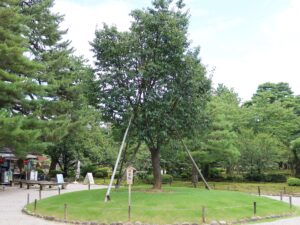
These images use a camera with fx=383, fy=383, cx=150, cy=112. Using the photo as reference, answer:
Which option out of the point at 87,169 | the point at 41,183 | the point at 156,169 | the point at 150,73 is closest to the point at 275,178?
the point at 87,169

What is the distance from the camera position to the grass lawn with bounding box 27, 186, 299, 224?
1628 centimetres

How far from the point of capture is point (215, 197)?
2008 centimetres

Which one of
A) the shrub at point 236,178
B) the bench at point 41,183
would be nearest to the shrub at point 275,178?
the shrub at point 236,178

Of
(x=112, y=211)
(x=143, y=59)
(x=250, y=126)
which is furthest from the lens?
(x=250, y=126)

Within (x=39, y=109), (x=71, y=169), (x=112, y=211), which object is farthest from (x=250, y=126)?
(x=112, y=211)

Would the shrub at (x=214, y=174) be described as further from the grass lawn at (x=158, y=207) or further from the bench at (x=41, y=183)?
the grass lawn at (x=158, y=207)

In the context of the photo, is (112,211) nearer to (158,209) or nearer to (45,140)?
(158,209)

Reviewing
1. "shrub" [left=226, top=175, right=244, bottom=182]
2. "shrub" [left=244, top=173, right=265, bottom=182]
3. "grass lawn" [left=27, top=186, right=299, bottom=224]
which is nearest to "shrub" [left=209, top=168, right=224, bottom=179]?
"shrub" [left=226, top=175, right=244, bottom=182]

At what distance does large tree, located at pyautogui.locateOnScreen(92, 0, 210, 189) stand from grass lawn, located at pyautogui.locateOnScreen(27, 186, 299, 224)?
3944 millimetres

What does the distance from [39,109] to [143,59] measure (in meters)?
12.6

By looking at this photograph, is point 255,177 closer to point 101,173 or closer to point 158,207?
point 101,173

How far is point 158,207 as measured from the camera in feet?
56.5

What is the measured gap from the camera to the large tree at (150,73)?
21.8 m

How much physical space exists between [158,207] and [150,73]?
7874mm
